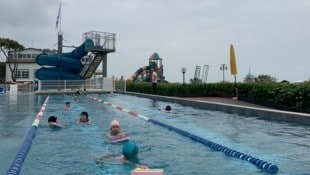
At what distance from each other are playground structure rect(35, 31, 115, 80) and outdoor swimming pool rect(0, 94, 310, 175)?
2837 cm

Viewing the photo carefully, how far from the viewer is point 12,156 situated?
7.65m

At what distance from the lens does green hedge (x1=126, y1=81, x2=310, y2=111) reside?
16391mm

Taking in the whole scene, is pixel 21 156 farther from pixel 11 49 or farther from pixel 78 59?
pixel 11 49

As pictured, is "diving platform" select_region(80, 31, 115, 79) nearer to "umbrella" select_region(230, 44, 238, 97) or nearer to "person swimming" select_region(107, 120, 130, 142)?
"umbrella" select_region(230, 44, 238, 97)

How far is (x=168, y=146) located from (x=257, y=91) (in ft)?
40.2

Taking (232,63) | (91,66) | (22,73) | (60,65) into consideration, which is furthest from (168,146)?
(22,73)

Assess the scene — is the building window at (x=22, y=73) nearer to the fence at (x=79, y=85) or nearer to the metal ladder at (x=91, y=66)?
the metal ladder at (x=91, y=66)

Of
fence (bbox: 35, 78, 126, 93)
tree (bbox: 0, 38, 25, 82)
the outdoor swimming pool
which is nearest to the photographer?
the outdoor swimming pool

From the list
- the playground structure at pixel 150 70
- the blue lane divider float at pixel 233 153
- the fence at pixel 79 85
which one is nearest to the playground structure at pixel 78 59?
the fence at pixel 79 85

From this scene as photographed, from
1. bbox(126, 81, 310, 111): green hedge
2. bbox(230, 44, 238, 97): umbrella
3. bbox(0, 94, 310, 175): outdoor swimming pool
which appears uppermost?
bbox(230, 44, 238, 97): umbrella

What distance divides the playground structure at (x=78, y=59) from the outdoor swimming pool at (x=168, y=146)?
28369mm

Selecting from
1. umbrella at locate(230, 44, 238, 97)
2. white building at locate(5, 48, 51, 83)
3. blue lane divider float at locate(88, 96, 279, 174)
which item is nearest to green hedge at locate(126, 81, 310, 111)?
umbrella at locate(230, 44, 238, 97)

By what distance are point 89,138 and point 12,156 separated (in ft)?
9.53

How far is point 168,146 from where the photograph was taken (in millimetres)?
9102
